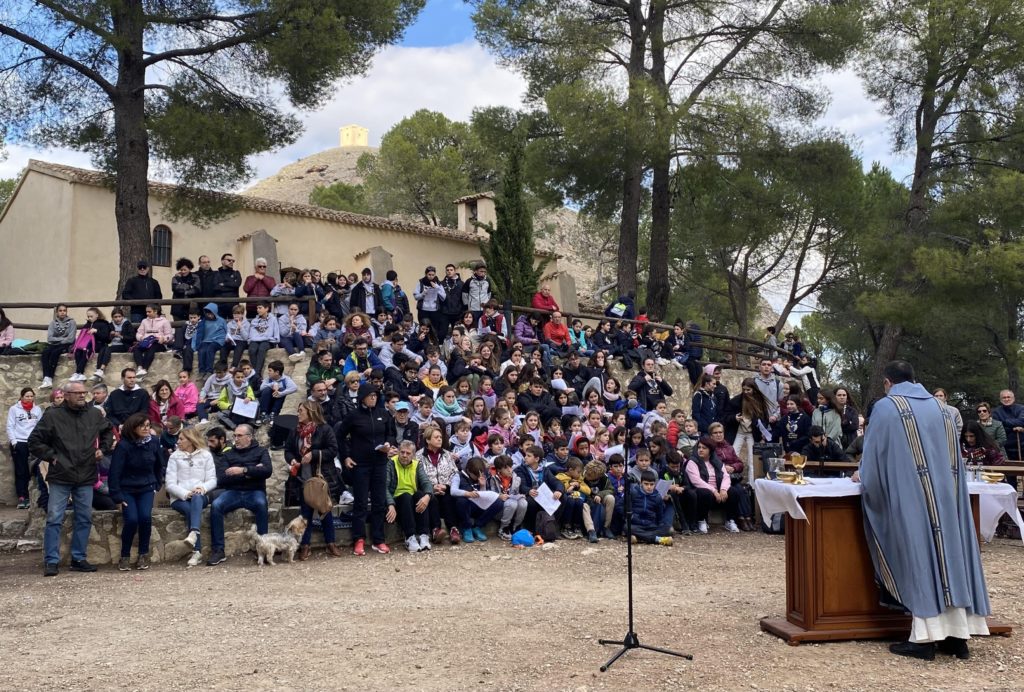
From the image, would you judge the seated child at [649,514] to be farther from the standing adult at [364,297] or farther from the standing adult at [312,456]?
the standing adult at [364,297]

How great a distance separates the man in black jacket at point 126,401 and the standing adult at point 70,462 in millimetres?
2262

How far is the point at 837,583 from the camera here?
5.68 meters

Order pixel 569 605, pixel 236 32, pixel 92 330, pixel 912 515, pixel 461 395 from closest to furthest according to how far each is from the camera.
→ pixel 912 515, pixel 569 605, pixel 461 395, pixel 92 330, pixel 236 32

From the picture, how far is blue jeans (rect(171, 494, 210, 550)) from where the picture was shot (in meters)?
8.70

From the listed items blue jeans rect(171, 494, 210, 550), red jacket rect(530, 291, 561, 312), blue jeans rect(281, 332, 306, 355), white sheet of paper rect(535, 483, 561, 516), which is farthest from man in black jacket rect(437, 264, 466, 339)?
blue jeans rect(171, 494, 210, 550)

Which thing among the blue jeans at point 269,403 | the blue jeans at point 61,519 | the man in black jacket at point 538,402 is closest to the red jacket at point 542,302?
the man in black jacket at point 538,402

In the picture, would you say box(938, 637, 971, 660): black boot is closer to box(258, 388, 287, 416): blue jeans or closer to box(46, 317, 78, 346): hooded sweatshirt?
box(258, 388, 287, 416): blue jeans

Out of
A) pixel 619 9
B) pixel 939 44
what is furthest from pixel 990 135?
pixel 619 9

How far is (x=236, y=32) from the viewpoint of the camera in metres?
16.3

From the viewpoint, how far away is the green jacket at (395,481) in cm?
953

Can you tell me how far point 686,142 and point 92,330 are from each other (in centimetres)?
1177

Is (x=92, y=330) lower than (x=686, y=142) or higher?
lower

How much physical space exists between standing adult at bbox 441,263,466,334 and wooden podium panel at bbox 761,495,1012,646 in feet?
31.9

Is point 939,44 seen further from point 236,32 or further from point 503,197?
point 236,32
